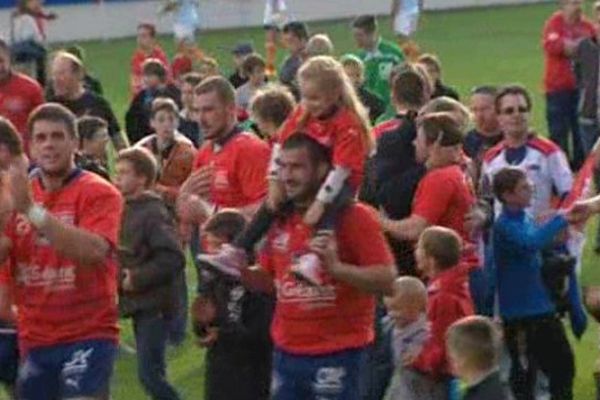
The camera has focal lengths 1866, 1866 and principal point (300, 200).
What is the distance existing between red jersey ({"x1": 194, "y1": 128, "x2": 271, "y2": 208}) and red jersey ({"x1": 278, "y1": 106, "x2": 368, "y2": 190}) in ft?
1.15

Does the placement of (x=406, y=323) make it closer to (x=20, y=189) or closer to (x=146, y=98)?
(x=20, y=189)

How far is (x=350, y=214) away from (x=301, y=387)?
2.76 feet

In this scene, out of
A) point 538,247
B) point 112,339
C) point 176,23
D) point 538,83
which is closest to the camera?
point 112,339

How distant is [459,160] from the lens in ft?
36.1

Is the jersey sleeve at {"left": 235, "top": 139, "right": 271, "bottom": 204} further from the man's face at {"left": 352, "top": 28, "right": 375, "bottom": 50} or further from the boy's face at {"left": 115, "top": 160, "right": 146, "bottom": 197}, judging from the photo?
the man's face at {"left": 352, "top": 28, "right": 375, "bottom": 50}

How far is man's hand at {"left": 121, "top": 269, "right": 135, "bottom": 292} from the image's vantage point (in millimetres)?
11016

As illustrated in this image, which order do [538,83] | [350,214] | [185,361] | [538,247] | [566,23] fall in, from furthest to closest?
[538,83] < [566,23] < [185,361] < [538,247] < [350,214]

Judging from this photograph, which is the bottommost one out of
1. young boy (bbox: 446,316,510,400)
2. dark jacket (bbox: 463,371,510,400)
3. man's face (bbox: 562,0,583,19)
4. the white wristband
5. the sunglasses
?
dark jacket (bbox: 463,371,510,400)

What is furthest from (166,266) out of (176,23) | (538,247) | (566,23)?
(176,23)

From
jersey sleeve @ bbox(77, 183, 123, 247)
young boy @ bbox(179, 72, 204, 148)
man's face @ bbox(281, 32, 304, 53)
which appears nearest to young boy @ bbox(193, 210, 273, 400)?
jersey sleeve @ bbox(77, 183, 123, 247)

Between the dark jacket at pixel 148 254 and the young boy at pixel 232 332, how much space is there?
4.35ft

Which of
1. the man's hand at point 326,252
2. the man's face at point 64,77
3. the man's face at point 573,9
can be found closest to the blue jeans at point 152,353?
the man's hand at point 326,252

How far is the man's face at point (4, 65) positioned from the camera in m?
15.8

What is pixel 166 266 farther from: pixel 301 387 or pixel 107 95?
pixel 107 95
